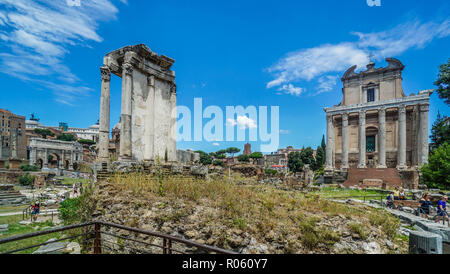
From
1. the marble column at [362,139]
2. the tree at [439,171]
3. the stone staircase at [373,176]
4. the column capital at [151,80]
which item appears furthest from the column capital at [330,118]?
the column capital at [151,80]

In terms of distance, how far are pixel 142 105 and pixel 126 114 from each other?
1.16 m

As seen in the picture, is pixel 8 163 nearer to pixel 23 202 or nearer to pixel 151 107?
pixel 23 202

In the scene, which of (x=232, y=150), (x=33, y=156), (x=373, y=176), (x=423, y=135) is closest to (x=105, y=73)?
(x=373, y=176)

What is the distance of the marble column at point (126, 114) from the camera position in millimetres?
9473

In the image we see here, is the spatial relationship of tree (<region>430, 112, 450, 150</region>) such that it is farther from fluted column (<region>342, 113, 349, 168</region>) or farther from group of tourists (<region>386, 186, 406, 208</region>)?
group of tourists (<region>386, 186, 406, 208</region>)

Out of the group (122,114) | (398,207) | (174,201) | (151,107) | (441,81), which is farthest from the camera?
(441,81)

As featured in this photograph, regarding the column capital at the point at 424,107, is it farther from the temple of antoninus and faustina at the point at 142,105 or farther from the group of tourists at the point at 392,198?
the temple of antoninus and faustina at the point at 142,105

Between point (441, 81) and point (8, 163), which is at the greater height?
point (441, 81)

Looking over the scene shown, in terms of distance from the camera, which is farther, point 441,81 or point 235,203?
point 441,81

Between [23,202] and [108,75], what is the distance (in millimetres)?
16009

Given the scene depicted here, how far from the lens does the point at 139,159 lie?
396 inches

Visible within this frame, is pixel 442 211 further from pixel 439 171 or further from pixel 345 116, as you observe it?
pixel 345 116

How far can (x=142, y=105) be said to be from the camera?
1060 centimetres

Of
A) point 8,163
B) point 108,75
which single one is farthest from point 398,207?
point 8,163
